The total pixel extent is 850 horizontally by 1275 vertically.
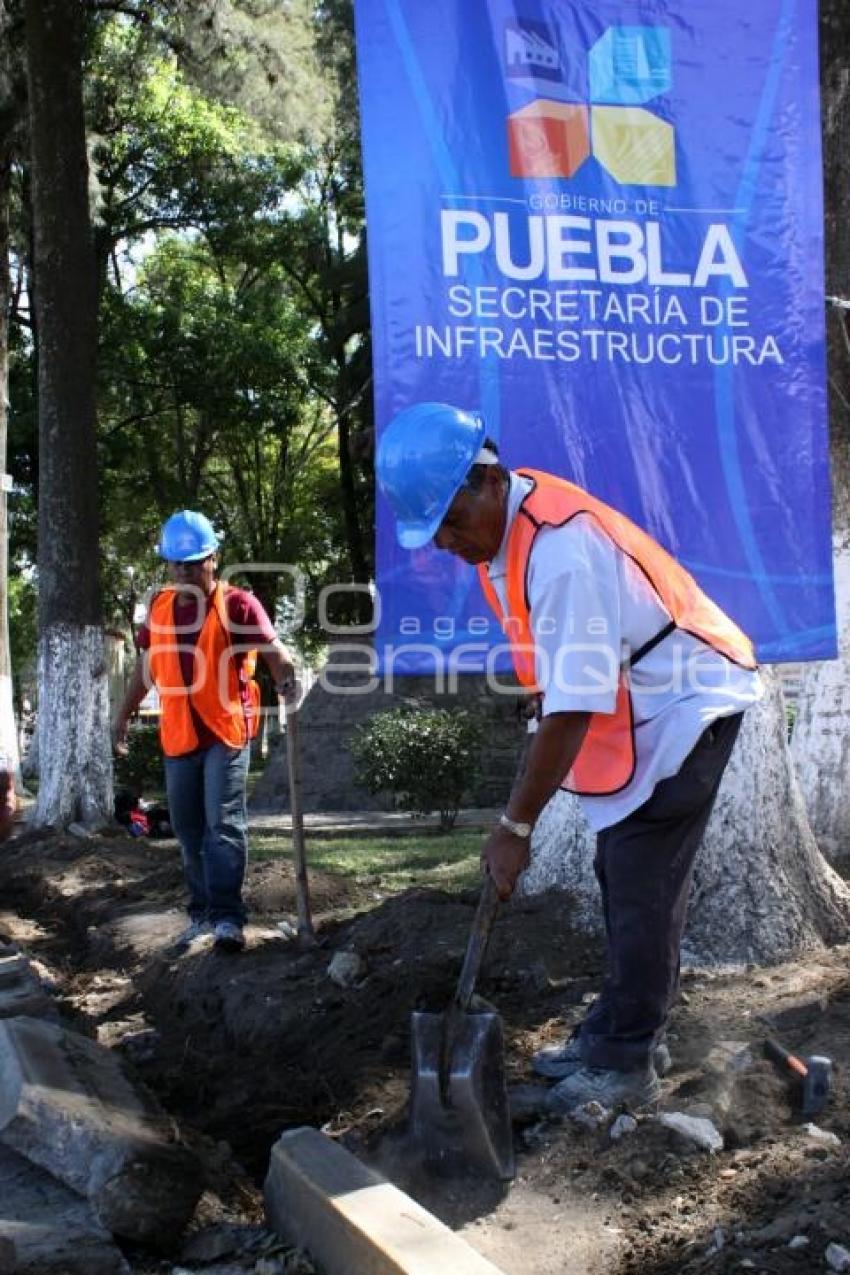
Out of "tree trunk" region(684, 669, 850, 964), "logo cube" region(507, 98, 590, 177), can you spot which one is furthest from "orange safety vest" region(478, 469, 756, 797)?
"logo cube" region(507, 98, 590, 177)

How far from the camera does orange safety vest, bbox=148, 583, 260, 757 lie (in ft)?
19.8

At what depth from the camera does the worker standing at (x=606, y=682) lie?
10.9ft

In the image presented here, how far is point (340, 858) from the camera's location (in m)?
9.43

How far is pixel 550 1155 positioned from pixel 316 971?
2003 millimetres

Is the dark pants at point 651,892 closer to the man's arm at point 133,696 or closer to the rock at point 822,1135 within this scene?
the rock at point 822,1135

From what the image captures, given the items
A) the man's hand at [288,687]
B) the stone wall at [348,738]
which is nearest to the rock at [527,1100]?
the man's hand at [288,687]

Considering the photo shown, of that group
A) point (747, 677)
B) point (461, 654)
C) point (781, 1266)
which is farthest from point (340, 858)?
point (781, 1266)

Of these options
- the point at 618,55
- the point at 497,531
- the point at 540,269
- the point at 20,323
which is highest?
the point at 20,323

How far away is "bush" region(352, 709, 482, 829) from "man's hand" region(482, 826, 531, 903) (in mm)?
8326

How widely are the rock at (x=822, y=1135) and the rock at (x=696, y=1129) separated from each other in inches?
9.2

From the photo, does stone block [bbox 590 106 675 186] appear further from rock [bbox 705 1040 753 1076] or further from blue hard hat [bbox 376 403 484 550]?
rock [bbox 705 1040 753 1076]

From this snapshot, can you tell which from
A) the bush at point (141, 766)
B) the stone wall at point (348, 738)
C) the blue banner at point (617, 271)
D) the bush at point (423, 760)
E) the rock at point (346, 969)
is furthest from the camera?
the bush at point (141, 766)

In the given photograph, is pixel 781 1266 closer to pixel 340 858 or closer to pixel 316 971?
pixel 316 971

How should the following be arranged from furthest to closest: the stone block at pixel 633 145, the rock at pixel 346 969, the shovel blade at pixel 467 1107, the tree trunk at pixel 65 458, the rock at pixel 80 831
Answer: the tree trunk at pixel 65 458 → the rock at pixel 80 831 → the rock at pixel 346 969 → the stone block at pixel 633 145 → the shovel blade at pixel 467 1107
